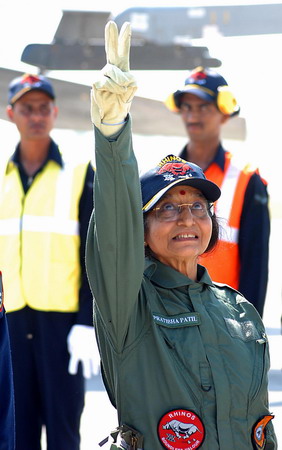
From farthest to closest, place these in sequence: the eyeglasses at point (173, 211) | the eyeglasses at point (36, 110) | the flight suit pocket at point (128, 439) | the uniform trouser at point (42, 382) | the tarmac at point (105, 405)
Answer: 1. the tarmac at point (105, 405)
2. the eyeglasses at point (36, 110)
3. the uniform trouser at point (42, 382)
4. the eyeglasses at point (173, 211)
5. the flight suit pocket at point (128, 439)

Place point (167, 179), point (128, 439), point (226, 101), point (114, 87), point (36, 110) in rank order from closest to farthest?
point (114, 87) → point (128, 439) → point (167, 179) → point (226, 101) → point (36, 110)

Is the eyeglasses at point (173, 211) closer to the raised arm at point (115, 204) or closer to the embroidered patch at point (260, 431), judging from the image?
the raised arm at point (115, 204)

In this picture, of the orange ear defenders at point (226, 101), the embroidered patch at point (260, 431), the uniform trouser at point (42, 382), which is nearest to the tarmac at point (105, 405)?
the uniform trouser at point (42, 382)

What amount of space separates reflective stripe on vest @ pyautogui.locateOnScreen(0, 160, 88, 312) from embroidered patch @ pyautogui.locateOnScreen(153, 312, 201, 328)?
172cm

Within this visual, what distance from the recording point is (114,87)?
1819mm

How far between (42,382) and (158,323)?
5.73ft

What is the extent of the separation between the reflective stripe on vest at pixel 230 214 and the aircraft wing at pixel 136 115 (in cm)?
900

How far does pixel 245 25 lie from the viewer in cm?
1439

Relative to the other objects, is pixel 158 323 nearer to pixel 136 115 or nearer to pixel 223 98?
pixel 223 98

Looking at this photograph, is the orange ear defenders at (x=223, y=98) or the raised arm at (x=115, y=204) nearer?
the raised arm at (x=115, y=204)

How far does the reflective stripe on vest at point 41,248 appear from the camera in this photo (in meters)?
3.76

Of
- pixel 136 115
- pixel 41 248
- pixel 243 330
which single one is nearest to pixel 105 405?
pixel 41 248

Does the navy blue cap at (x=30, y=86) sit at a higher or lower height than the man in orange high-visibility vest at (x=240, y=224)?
higher

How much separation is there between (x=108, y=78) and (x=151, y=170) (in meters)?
0.47
